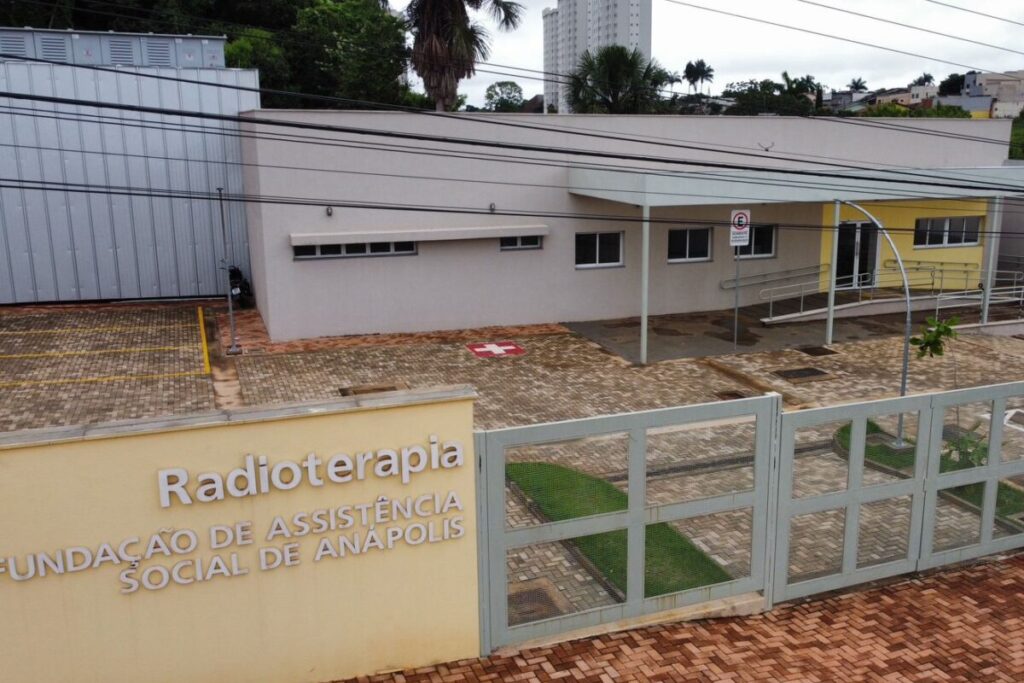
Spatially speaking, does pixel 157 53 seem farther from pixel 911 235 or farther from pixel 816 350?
pixel 911 235

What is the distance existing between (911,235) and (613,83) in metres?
13.8

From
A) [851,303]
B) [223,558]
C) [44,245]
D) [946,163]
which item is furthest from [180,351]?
[946,163]

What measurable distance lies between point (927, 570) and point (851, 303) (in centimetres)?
1413

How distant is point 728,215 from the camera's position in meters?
21.5

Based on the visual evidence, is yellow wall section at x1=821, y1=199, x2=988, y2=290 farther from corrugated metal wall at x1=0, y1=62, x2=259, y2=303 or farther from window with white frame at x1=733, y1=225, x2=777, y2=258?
corrugated metal wall at x1=0, y1=62, x2=259, y2=303

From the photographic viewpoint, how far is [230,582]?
6184 millimetres

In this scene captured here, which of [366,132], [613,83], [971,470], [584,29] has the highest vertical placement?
[584,29]

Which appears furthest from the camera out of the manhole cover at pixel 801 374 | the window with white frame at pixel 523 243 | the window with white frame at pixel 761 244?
the window with white frame at pixel 761 244

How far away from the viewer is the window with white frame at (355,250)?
18.5 m

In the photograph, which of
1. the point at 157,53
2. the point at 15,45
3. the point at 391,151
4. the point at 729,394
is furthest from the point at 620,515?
the point at 15,45

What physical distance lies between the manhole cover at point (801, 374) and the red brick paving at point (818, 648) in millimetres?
7985

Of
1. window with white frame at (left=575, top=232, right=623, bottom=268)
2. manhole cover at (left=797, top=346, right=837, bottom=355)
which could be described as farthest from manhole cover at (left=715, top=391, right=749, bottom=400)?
window with white frame at (left=575, top=232, right=623, bottom=268)

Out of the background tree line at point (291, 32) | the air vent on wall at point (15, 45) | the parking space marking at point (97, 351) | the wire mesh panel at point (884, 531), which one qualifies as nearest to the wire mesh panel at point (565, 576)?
the wire mesh panel at point (884, 531)

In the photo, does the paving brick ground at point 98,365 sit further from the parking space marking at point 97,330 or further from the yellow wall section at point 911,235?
the yellow wall section at point 911,235
